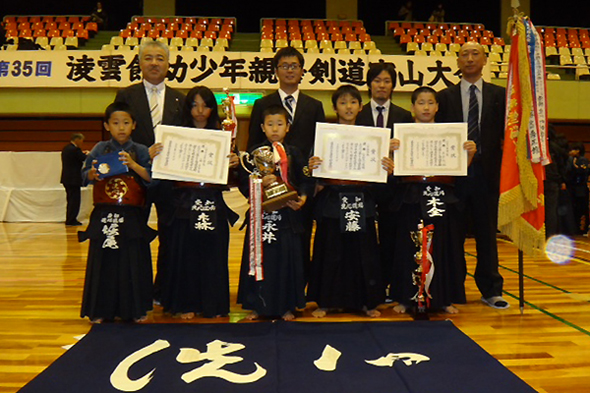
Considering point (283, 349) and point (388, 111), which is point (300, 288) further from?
point (388, 111)

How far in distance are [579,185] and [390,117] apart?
18.0 feet

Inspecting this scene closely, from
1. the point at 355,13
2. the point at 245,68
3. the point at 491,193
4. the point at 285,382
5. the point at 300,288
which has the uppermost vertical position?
the point at 355,13

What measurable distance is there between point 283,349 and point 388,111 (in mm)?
1720

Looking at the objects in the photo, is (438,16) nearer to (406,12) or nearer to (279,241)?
(406,12)

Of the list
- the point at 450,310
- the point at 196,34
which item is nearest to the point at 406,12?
the point at 196,34

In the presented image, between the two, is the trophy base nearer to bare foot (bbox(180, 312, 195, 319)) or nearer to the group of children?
the group of children

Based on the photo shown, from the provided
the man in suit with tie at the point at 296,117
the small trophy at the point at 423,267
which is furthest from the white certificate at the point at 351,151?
the small trophy at the point at 423,267

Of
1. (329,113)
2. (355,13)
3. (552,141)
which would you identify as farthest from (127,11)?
(552,141)

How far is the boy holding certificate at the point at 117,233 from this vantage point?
3.08 metres

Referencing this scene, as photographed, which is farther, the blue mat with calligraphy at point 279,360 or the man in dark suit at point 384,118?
the man in dark suit at point 384,118

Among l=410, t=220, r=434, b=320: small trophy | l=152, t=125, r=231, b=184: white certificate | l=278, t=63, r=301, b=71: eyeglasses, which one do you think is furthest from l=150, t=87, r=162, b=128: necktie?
l=410, t=220, r=434, b=320: small trophy

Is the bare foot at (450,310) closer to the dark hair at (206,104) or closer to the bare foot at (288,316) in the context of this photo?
the bare foot at (288,316)

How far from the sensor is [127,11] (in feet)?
51.5

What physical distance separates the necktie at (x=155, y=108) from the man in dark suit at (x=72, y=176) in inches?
218
